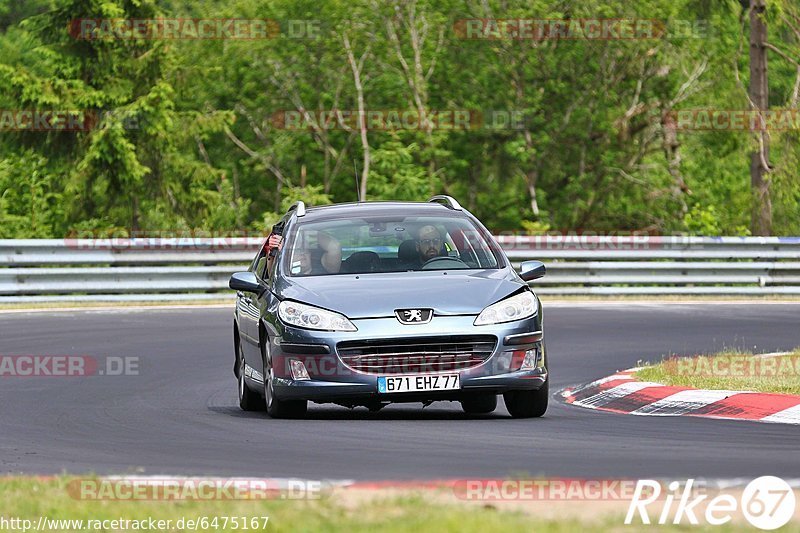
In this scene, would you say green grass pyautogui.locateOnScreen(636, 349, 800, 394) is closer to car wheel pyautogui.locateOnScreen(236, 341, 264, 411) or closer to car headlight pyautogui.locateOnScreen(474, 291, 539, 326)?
car headlight pyautogui.locateOnScreen(474, 291, 539, 326)

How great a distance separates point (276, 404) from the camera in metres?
11.6

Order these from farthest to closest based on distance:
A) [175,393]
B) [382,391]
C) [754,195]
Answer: [754,195], [175,393], [382,391]

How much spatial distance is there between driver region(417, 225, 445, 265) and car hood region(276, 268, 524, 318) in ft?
1.14

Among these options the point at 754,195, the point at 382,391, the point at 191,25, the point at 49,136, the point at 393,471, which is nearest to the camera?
the point at 393,471

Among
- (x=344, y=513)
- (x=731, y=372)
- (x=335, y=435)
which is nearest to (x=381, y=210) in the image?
(x=335, y=435)

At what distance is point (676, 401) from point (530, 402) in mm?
1431

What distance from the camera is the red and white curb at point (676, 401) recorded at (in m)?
11.4

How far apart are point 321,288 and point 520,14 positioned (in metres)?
32.6

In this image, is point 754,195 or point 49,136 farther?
point 49,136

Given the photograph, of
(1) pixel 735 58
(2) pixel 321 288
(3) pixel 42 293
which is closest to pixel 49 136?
(3) pixel 42 293

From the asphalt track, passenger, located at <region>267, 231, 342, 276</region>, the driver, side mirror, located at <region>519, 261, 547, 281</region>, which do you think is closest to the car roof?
the driver

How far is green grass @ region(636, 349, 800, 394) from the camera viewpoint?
1295 centimetres

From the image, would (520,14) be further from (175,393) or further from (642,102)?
(175,393)

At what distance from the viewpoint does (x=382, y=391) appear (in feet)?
36.2
